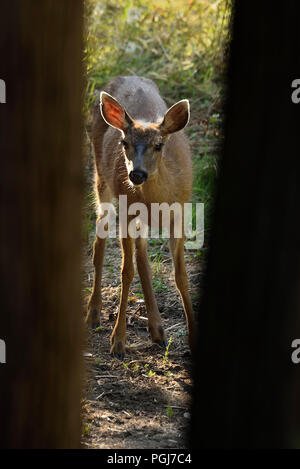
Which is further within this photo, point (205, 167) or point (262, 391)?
point (205, 167)

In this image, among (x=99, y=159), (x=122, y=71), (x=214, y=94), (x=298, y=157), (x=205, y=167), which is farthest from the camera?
(x=122, y=71)

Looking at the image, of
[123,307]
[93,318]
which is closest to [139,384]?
[123,307]

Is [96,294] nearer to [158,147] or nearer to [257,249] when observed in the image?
[158,147]

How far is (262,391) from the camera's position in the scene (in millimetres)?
2486

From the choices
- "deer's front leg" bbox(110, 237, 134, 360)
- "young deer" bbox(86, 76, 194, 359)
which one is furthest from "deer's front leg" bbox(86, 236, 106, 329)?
"deer's front leg" bbox(110, 237, 134, 360)

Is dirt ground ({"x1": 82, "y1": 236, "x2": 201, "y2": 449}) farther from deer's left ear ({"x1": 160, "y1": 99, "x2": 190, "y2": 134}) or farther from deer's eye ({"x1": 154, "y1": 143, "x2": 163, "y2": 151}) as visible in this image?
deer's left ear ({"x1": 160, "y1": 99, "x2": 190, "y2": 134})

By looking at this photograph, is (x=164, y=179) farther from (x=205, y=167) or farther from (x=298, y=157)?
(x=298, y=157)

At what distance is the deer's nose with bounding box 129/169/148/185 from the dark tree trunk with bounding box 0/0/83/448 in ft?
9.02

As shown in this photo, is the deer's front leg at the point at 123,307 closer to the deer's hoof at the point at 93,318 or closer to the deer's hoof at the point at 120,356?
the deer's hoof at the point at 120,356

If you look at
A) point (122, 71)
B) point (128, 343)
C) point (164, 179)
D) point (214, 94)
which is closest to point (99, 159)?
point (164, 179)

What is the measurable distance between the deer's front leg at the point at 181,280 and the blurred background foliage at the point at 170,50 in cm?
256

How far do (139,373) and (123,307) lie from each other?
63 centimetres

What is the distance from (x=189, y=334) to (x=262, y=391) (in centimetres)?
337

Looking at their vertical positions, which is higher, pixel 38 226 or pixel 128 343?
pixel 38 226
